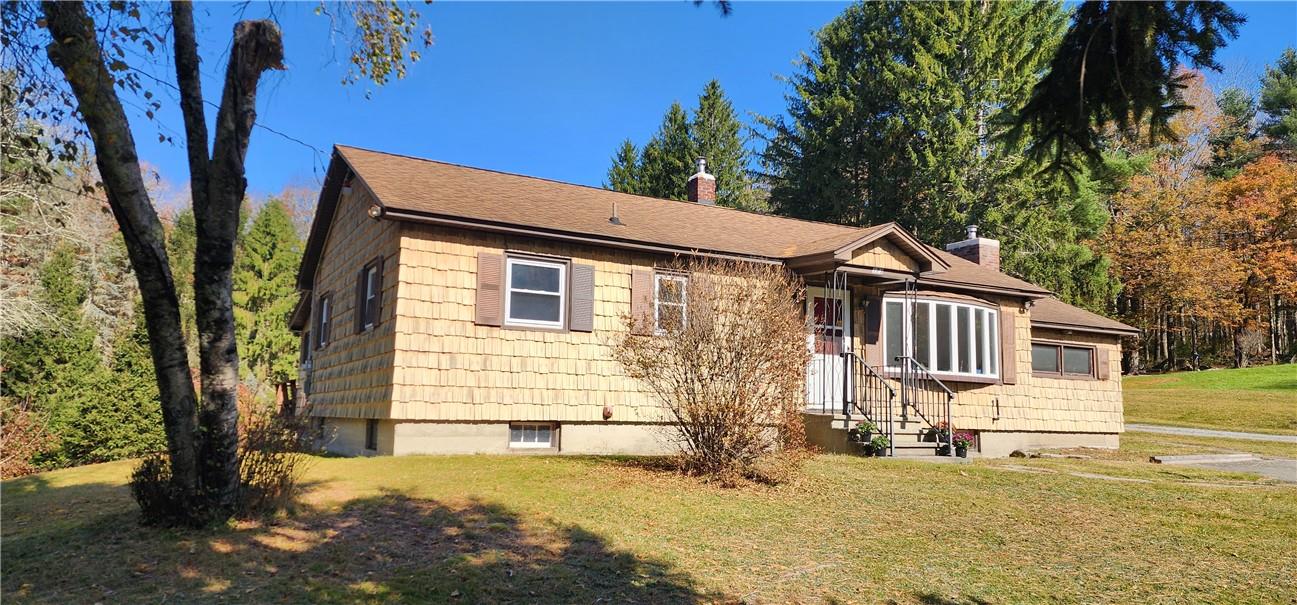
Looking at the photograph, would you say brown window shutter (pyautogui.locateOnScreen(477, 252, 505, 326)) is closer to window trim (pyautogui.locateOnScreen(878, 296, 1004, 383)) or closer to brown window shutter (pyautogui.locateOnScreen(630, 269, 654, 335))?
brown window shutter (pyautogui.locateOnScreen(630, 269, 654, 335))

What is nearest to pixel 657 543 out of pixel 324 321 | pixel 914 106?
pixel 324 321

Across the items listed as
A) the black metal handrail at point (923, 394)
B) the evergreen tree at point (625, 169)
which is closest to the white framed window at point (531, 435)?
the black metal handrail at point (923, 394)

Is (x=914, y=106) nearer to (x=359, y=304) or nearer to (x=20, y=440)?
(x=359, y=304)

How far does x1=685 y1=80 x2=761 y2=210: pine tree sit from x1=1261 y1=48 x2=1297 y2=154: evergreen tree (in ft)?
87.5

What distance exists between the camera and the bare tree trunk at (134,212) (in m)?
5.71

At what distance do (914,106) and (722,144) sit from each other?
11951 mm

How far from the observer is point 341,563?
5703mm

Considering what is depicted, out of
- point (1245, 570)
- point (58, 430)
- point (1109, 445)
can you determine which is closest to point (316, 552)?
point (1245, 570)

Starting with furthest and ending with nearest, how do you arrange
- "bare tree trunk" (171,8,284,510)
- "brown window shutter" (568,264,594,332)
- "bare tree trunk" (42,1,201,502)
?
"brown window shutter" (568,264,594,332), "bare tree trunk" (171,8,284,510), "bare tree trunk" (42,1,201,502)

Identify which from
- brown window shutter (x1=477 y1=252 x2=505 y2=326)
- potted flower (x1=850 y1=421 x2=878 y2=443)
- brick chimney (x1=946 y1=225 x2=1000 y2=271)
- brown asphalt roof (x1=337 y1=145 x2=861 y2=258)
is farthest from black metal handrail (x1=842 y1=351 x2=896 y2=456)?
brick chimney (x1=946 y1=225 x2=1000 y2=271)

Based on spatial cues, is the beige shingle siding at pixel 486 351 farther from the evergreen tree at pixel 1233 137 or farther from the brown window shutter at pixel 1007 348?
the evergreen tree at pixel 1233 137

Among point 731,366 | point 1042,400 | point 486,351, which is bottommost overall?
point 1042,400

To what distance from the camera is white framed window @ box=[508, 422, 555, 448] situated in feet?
39.7

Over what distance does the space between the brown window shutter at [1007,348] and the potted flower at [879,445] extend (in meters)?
5.07
